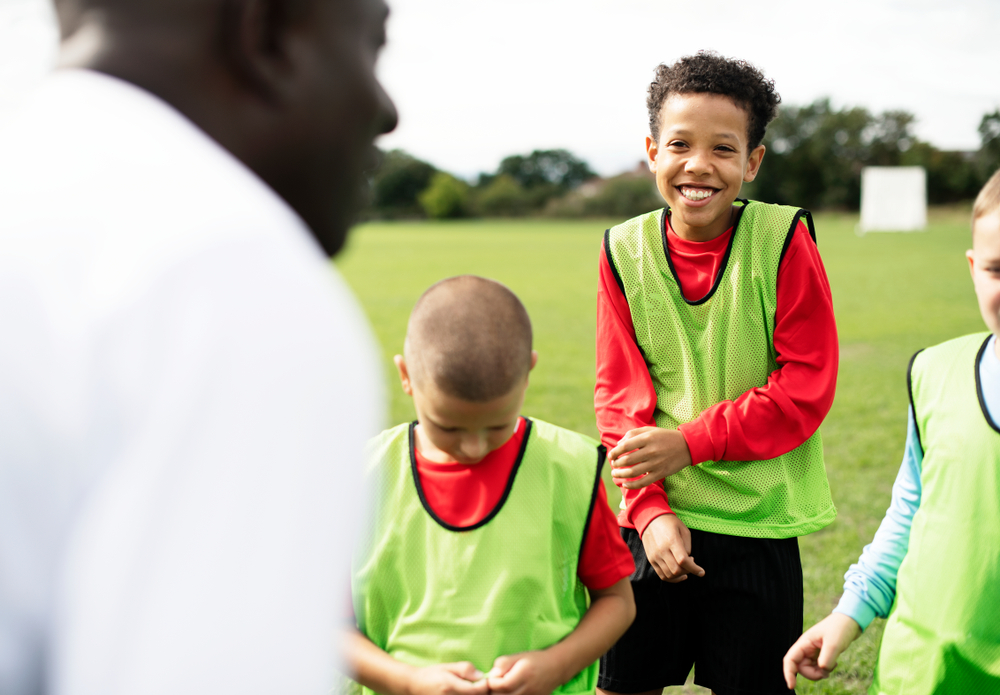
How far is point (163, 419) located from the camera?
0.48 m

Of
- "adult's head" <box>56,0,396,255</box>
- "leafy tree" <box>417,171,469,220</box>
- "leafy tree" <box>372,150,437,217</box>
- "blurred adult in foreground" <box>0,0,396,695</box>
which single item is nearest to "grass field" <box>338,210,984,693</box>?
"adult's head" <box>56,0,396,255</box>

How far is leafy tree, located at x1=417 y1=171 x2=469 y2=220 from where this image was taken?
79688 mm

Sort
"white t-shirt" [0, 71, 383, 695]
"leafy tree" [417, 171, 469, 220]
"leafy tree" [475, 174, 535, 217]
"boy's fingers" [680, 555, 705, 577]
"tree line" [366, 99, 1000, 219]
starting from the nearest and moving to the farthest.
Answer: "white t-shirt" [0, 71, 383, 695] → "boy's fingers" [680, 555, 705, 577] → "tree line" [366, 99, 1000, 219] → "leafy tree" [475, 174, 535, 217] → "leafy tree" [417, 171, 469, 220]

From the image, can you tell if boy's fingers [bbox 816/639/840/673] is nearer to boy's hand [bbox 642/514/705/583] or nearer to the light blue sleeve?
the light blue sleeve

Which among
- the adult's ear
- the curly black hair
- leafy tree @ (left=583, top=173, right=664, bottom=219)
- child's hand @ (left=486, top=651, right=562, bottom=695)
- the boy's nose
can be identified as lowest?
child's hand @ (left=486, top=651, right=562, bottom=695)

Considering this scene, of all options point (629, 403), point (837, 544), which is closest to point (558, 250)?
point (837, 544)

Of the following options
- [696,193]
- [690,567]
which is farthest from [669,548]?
[696,193]

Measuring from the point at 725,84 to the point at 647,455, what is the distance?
3.35ft

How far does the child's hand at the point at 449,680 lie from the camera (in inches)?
59.9

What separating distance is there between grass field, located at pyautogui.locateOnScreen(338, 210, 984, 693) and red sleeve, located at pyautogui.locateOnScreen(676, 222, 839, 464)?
102cm

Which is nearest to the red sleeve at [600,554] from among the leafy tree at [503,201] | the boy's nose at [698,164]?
the boy's nose at [698,164]

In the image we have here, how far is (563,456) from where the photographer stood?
1.78 meters

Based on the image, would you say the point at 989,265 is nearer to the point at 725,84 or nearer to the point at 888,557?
the point at 888,557

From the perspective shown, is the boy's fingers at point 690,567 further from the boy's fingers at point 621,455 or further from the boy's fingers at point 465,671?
the boy's fingers at point 465,671
